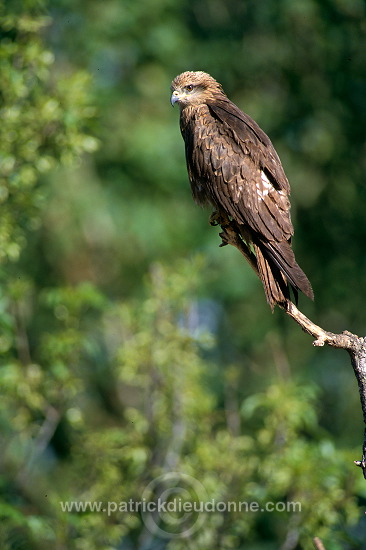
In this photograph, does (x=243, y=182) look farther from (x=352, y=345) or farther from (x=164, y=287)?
(x=164, y=287)

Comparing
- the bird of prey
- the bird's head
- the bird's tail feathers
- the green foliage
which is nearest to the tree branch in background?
the bird's tail feathers

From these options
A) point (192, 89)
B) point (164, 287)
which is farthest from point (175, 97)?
point (164, 287)

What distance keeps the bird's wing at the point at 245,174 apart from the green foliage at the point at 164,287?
118 cm

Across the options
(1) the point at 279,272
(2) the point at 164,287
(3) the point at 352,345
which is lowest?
(2) the point at 164,287

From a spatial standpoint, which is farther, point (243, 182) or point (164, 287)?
point (164, 287)

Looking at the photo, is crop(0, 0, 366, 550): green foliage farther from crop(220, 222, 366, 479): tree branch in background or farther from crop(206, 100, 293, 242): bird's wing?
crop(220, 222, 366, 479): tree branch in background

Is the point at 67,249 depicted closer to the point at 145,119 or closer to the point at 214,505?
the point at 145,119

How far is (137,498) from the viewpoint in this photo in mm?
6621

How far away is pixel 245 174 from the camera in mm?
5133

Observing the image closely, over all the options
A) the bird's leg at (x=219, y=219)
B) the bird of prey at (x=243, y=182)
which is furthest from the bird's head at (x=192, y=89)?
the bird's leg at (x=219, y=219)

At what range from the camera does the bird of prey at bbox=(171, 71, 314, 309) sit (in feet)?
15.6

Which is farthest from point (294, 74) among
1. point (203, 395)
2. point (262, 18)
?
point (203, 395)

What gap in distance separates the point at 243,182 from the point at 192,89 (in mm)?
1004

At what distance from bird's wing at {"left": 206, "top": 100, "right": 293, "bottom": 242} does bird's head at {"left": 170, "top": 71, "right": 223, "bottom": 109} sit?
47 cm
